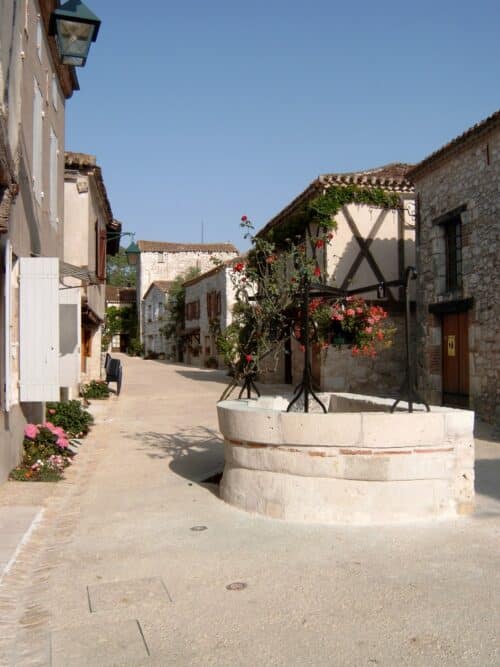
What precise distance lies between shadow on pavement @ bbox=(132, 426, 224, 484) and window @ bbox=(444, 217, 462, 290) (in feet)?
19.5

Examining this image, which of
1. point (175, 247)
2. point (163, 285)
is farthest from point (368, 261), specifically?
point (175, 247)

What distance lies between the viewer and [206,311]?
36.4 metres

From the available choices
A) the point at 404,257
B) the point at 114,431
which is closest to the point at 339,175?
the point at 404,257

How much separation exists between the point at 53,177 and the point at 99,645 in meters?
7.91

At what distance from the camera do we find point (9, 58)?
6012 millimetres

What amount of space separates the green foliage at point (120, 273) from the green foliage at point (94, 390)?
52.7m

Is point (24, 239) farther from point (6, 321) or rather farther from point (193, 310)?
point (193, 310)

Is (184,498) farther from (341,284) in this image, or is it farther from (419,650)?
(341,284)

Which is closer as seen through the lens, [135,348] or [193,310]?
[193,310]

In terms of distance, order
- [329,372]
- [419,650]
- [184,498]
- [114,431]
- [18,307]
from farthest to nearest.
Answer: [329,372]
[114,431]
[18,307]
[184,498]
[419,650]

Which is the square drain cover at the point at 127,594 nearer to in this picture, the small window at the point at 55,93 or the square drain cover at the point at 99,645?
the square drain cover at the point at 99,645

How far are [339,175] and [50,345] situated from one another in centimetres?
1172

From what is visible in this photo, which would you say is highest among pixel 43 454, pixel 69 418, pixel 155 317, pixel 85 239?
pixel 85 239

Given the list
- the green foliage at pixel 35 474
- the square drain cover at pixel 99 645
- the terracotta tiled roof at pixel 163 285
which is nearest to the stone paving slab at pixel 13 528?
the square drain cover at pixel 99 645
